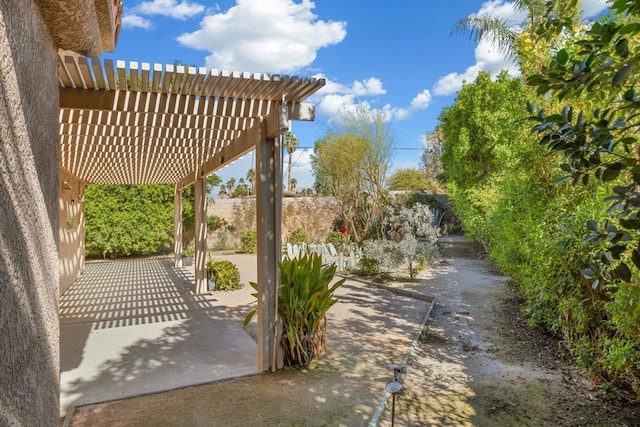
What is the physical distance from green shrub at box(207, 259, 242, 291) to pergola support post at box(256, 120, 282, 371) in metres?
5.37

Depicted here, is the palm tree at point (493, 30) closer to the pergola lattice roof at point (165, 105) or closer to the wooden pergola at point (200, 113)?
the pergola lattice roof at point (165, 105)

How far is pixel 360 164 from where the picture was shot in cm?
1422

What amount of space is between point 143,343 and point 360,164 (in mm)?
9986

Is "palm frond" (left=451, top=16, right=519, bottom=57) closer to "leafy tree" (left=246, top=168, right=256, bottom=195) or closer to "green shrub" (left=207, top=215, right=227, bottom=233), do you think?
"green shrub" (left=207, top=215, right=227, bottom=233)

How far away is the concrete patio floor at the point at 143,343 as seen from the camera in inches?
169

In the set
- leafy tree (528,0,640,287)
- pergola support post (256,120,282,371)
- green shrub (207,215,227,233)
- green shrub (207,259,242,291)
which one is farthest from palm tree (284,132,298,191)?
leafy tree (528,0,640,287)

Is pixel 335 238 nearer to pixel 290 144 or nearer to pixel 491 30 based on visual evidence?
pixel 491 30

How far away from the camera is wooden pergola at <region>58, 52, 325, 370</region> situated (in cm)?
376

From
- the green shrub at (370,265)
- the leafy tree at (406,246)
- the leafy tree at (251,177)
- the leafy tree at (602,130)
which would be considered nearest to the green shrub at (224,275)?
the green shrub at (370,265)

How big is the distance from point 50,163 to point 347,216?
12.7m

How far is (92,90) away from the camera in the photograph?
402 centimetres

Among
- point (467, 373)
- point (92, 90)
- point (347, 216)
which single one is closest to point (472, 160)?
point (347, 216)

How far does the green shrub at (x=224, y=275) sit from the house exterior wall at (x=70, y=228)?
3.21 meters

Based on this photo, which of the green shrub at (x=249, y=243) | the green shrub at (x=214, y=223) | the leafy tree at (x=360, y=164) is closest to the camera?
the leafy tree at (x=360, y=164)
